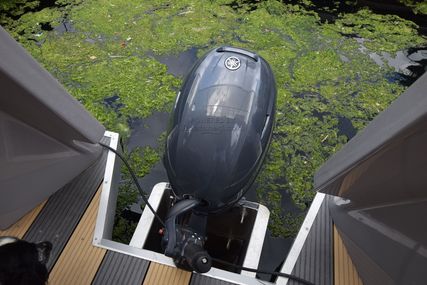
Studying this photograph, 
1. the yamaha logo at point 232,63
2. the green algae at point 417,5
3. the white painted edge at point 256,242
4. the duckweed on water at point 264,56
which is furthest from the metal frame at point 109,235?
the green algae at point 417,5

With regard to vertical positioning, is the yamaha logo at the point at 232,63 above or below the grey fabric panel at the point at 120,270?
above

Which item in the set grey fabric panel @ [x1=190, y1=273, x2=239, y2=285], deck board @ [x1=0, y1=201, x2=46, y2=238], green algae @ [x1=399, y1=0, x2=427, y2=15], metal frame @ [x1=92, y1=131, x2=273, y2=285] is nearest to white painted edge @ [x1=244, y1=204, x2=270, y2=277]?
metal frame @ [x1=92, y1=131, x2=273, y2=285]

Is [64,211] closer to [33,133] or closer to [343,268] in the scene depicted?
[33,133]

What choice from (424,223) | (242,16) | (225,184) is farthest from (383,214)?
(242,16)

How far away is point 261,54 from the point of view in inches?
117

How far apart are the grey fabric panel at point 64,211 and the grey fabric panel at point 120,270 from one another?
8.0 inches

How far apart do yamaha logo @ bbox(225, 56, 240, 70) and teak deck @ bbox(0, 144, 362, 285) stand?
83cm

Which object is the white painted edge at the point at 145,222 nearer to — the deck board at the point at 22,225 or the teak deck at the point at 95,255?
the teak deck at the point at 95,255

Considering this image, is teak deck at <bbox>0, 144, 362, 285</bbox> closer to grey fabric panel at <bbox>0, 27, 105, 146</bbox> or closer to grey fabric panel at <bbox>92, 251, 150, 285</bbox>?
grey fabric panel at <bbox>92, 251, 150, 285</bbox>

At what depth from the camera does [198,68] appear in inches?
72.3

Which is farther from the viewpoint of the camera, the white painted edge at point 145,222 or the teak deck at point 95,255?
the white painted edge at point 145,222

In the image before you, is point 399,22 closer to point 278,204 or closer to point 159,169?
point 278,204

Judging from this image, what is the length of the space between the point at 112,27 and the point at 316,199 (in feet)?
7.53

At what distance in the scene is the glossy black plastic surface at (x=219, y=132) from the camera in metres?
1.49
